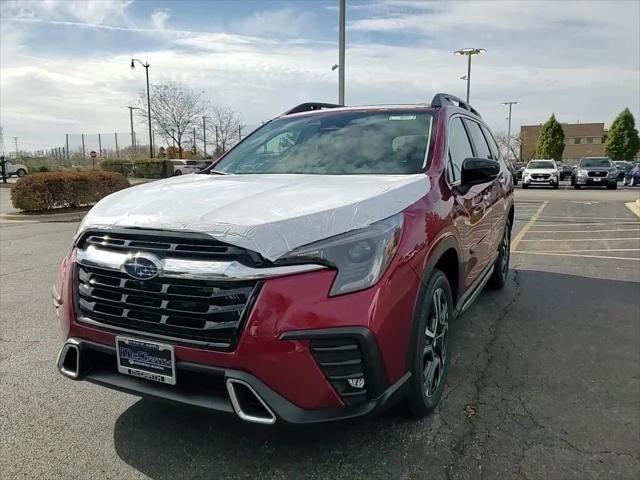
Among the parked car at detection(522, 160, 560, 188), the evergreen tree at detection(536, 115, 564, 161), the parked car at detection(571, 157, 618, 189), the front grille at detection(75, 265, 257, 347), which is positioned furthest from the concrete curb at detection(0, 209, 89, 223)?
the evergreen tree at detection(536, 115, 564, 161)

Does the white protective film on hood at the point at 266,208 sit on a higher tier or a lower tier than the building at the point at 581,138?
lower

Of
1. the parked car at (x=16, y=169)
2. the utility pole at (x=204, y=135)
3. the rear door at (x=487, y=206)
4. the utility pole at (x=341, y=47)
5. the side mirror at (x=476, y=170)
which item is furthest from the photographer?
the utility pole at (x=204, y=135)

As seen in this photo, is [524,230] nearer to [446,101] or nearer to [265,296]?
[446,101]

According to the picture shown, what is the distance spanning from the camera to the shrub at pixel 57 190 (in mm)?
13875

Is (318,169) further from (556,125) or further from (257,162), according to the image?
(556,125)

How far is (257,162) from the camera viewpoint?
12.3ft

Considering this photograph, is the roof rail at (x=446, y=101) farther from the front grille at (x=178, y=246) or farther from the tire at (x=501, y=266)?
the front grille at (x=178, y=246)

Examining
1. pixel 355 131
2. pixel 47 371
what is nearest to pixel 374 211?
pixel 355 131

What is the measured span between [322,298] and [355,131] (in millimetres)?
1914

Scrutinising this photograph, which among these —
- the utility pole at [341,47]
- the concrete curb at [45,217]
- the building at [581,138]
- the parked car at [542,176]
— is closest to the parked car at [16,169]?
the concrete curb at [45,217]

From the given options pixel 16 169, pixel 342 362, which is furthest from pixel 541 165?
pixel 16 169

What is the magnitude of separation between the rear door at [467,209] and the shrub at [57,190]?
13163 millimetres

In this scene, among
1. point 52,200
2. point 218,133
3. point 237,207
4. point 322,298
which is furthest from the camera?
point 218,133

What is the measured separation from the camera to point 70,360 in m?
2.55
